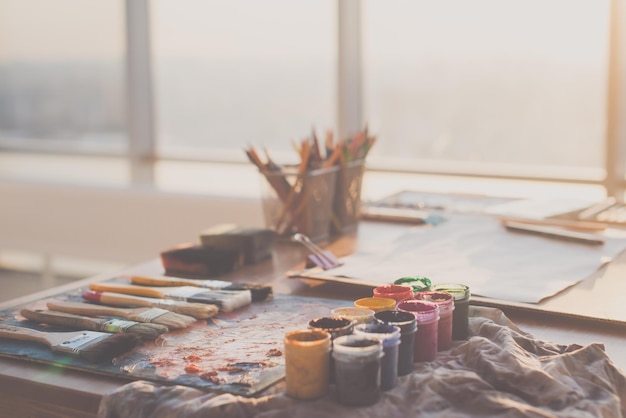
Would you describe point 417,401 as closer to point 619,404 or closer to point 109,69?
point 619,404

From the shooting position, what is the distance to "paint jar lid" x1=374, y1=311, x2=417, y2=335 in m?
1.16

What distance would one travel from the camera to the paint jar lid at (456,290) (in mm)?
1298

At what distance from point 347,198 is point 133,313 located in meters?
0.80

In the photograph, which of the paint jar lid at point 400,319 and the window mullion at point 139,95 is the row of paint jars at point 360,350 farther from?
the window mullion at point 139,95

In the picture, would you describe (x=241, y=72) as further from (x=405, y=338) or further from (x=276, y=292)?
(x=405, y=338)

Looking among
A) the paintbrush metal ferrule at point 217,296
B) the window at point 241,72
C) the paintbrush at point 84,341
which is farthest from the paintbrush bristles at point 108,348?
the window at point 241,72

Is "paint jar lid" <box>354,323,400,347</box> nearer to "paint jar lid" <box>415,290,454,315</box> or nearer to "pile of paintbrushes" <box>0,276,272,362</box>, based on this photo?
"paint jar lid" <box>415,290,454,315</box>

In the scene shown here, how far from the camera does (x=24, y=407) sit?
1.21 metres

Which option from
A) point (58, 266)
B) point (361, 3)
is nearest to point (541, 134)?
point (361, 3)

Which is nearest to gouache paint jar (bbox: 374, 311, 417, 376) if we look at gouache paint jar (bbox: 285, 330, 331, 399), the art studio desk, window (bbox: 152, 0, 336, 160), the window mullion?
gouache paint jar (bbox: 285, 330, 331, 399)

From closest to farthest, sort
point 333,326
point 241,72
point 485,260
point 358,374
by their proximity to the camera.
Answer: point 358,374
point 333,326
point 485,260
point 241,72

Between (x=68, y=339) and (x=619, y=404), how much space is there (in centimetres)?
77

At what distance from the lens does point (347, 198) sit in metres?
2.08

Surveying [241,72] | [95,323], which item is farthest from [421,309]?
[241,72]
